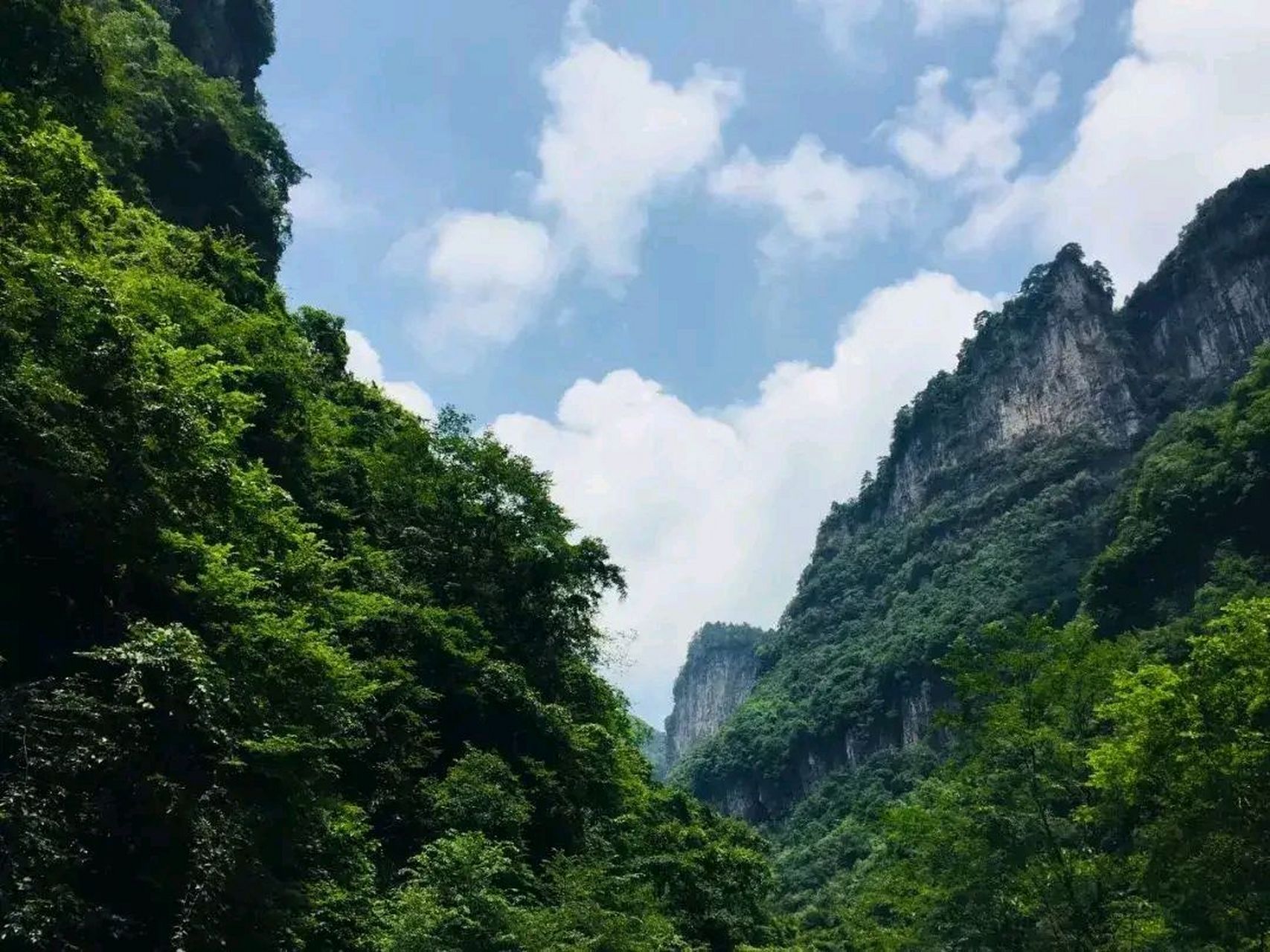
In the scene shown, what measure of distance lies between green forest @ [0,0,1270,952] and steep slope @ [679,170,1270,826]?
4447 centimetres

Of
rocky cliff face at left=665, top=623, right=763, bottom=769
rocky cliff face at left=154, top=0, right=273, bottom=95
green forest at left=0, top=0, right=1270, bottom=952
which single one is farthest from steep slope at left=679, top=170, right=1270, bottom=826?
rocky cliff face at left=154, top=0, right=273, bottom=95

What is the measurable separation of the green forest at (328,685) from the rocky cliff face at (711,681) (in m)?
139

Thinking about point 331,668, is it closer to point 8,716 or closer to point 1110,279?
point 8,716

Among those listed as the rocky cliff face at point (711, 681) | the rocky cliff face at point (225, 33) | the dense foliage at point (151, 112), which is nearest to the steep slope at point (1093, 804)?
the dense foliage at point (151, 112)

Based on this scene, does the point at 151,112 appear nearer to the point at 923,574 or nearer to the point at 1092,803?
the point at 1092,803

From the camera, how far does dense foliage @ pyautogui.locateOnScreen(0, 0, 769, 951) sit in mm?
7477

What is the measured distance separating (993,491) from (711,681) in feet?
327

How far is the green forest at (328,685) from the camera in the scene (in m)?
7.77

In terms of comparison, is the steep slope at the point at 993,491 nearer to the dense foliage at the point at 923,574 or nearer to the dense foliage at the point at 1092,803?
the dense foliage at the point at 923,574

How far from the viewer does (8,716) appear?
6742 mm

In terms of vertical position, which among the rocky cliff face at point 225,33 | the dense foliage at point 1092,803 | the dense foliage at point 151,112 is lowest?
the dense foliage at point 1092,803

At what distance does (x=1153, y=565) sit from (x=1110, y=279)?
189ft

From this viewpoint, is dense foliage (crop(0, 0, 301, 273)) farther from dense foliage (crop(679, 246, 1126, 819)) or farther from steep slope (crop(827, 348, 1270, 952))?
dense foliage (crop(679, 246, 1126, 819))

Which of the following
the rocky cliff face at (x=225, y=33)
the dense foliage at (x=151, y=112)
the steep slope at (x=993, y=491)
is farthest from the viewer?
the steep slope at (x=993, y=491)
